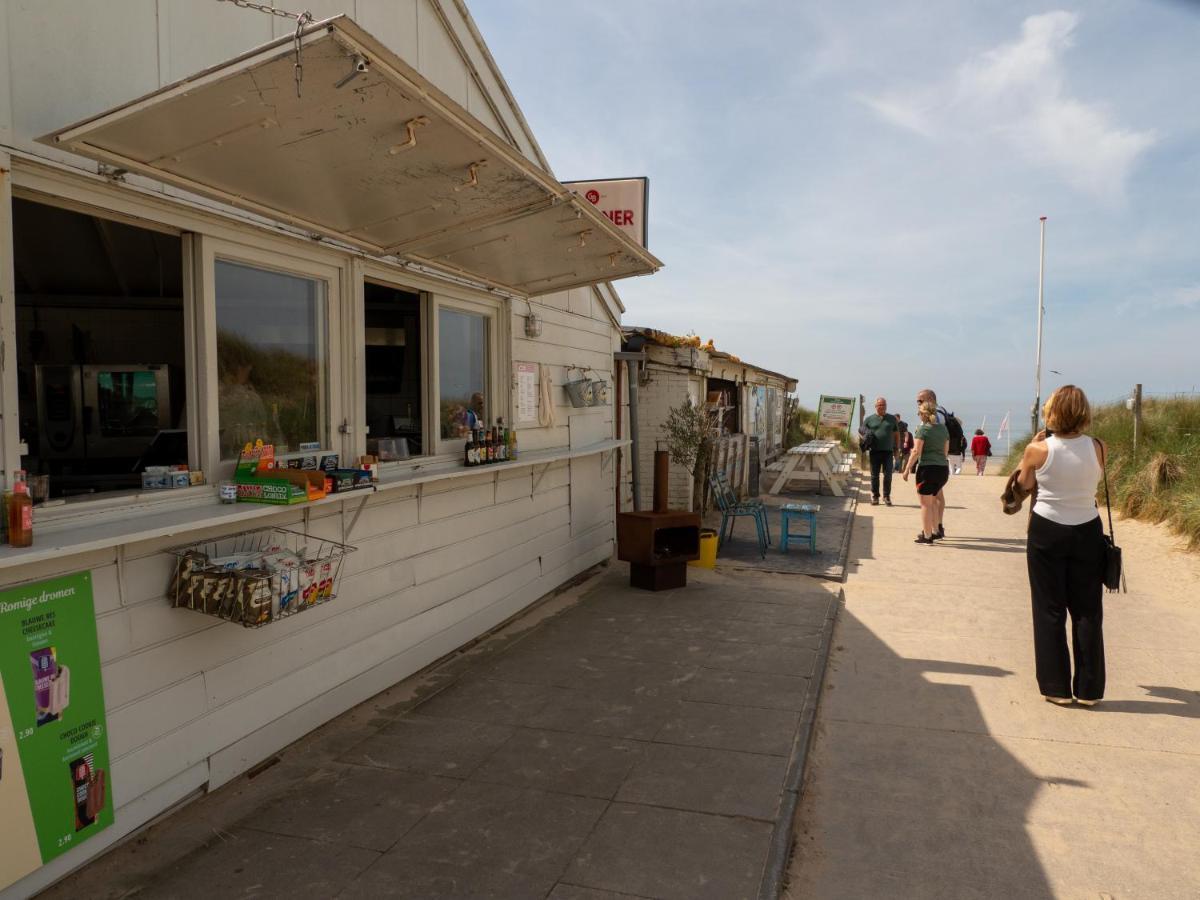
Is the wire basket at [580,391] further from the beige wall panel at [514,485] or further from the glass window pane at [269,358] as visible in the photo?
the glass window pane at [269,358]

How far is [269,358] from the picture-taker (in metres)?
3.86

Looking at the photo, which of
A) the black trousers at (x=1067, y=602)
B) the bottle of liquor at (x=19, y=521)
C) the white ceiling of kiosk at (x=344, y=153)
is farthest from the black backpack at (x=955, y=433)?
the bottle of liquor at (x=19, y=521)

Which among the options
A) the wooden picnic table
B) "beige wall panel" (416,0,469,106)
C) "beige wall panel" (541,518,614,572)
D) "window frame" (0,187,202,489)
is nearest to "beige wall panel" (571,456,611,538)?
"beige wall panel" (541,518,614,572)

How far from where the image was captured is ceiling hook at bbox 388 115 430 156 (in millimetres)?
2865

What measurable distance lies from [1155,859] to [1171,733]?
1.44m

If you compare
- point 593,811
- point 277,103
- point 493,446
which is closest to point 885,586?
point 493,446

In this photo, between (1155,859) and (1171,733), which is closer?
(1155,859)

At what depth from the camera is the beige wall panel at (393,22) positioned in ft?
14.0

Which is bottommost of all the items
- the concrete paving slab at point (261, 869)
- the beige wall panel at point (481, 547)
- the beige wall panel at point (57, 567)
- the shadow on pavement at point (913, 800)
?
the shadow on pavement at point (913, 800)

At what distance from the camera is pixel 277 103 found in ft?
8.57

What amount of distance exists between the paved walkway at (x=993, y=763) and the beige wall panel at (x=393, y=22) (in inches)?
170

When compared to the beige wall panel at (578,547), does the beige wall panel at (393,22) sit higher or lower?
higher

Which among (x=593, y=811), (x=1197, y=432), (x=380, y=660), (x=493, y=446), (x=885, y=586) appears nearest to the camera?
(x=593, y=811)

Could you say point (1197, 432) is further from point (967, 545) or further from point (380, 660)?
point (380, 660)
